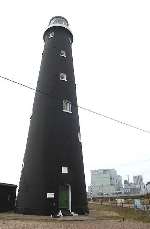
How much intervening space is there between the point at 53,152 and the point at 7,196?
826cm

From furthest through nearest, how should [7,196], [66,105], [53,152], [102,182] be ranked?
[102,182]
[7,196]
[66,105]
[53,152]

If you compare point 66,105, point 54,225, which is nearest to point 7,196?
point 66,105

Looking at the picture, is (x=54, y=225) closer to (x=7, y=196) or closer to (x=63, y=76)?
(x=7, y=196)

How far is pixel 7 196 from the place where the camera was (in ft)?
93.4

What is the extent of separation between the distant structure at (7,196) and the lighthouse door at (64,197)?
6.80m

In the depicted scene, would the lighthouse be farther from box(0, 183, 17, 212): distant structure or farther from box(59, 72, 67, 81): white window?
box(0, 183, 17, 212): distant structure

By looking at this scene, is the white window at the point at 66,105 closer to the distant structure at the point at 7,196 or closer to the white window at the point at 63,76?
the white window at the point at 63,76

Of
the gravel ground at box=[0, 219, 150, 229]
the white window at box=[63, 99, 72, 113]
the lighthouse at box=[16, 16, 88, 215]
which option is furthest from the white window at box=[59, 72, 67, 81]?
the gravel ground at box=[0, 219, 150, 229]

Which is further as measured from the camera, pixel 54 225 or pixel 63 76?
pixel 63 76

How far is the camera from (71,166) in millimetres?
24047

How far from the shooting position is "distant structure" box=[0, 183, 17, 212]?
27.3 m

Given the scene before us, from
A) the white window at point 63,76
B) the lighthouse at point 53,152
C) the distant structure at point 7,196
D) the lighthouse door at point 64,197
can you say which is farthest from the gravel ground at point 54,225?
the white window at point 63,76

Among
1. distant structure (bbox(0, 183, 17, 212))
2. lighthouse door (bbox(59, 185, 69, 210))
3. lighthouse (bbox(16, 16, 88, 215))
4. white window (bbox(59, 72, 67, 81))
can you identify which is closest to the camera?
lighthouse (bbox(16, 16, 88, 215))

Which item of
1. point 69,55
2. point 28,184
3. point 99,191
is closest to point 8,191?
point 28,184
